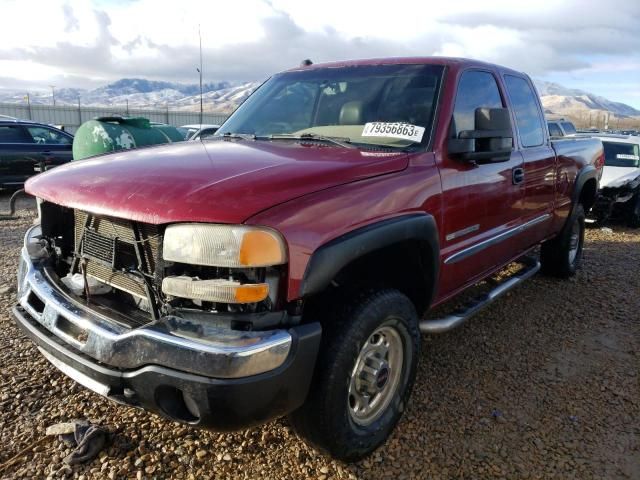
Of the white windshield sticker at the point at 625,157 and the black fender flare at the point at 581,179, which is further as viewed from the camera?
the white windshield sticker at the point at 625,157

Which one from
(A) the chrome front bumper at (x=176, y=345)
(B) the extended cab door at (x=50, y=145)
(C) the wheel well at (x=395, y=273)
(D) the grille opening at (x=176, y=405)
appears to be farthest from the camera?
(B) the extended cab door at (x=50, y=145)

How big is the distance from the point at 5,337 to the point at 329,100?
9.01ft

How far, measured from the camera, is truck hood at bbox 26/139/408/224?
1944 mm

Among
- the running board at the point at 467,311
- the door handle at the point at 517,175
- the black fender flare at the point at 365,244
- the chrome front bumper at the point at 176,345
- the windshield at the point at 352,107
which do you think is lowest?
the running board at the point at 467,311

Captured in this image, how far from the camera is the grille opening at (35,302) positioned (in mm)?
2470

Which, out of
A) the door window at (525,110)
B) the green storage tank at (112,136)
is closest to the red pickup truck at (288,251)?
the door window at (525,110)

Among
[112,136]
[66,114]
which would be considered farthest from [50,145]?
[66,114]

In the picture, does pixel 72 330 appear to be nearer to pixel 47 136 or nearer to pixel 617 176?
pixel 617 176

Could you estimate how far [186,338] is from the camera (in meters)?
1.87

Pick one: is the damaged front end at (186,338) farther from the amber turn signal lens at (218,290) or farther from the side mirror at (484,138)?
the side mirror at (484,138)

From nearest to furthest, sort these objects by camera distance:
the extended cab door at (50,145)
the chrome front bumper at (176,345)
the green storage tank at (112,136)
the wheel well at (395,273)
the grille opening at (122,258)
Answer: the chrome front bumper at (176,345), the grille opening at (122,258), the wheel well at (395,273), the green storage tank at (112,136), the extended cab door at (50,145)

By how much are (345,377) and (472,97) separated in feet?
6.81

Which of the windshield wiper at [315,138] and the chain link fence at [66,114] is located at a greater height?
the windshield wiper at [315,138]

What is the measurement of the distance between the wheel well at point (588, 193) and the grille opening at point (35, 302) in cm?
496
